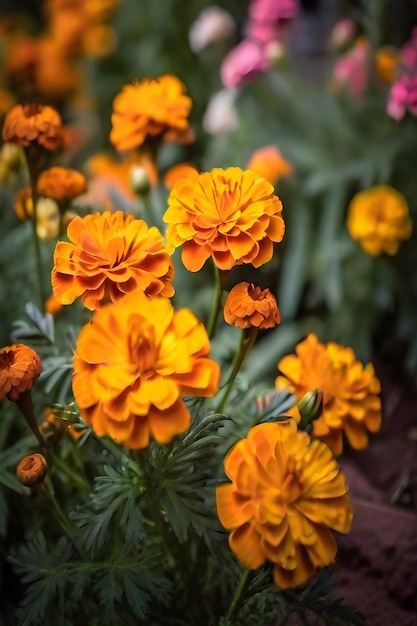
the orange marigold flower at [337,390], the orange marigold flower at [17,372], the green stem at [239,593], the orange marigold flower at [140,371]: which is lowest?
the green stem at [239,593]

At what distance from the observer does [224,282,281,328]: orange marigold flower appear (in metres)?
0.39

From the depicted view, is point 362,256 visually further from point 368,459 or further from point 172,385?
point 172,385

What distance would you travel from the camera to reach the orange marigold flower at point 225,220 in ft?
1.27

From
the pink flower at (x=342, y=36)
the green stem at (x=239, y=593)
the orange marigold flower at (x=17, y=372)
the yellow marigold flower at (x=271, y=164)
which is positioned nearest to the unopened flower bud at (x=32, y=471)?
the orange marigold flower at (x=17, y=372)

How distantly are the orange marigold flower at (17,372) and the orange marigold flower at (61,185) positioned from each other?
0.21m

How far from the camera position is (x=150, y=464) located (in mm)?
414

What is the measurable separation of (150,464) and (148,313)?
0.38ft

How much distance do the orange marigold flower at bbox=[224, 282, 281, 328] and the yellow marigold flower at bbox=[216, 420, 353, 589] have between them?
0.21ft

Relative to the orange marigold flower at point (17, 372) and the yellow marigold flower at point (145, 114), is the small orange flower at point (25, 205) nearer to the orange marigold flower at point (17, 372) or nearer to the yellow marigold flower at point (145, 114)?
the yellow marigold flower at point (145, 114)

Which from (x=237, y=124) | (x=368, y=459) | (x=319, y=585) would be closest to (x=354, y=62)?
(x=237, y=124)

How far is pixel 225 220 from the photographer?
0.39m

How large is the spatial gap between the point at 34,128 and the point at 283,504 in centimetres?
34

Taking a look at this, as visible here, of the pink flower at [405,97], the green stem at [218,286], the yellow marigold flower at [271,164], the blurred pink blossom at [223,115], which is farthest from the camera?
the blurred pink blossom at [223,115]

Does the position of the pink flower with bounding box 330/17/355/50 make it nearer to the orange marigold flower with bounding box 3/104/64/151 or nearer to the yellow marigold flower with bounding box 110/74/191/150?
the yellow marigold flower with bounding box 110/74/191/150
